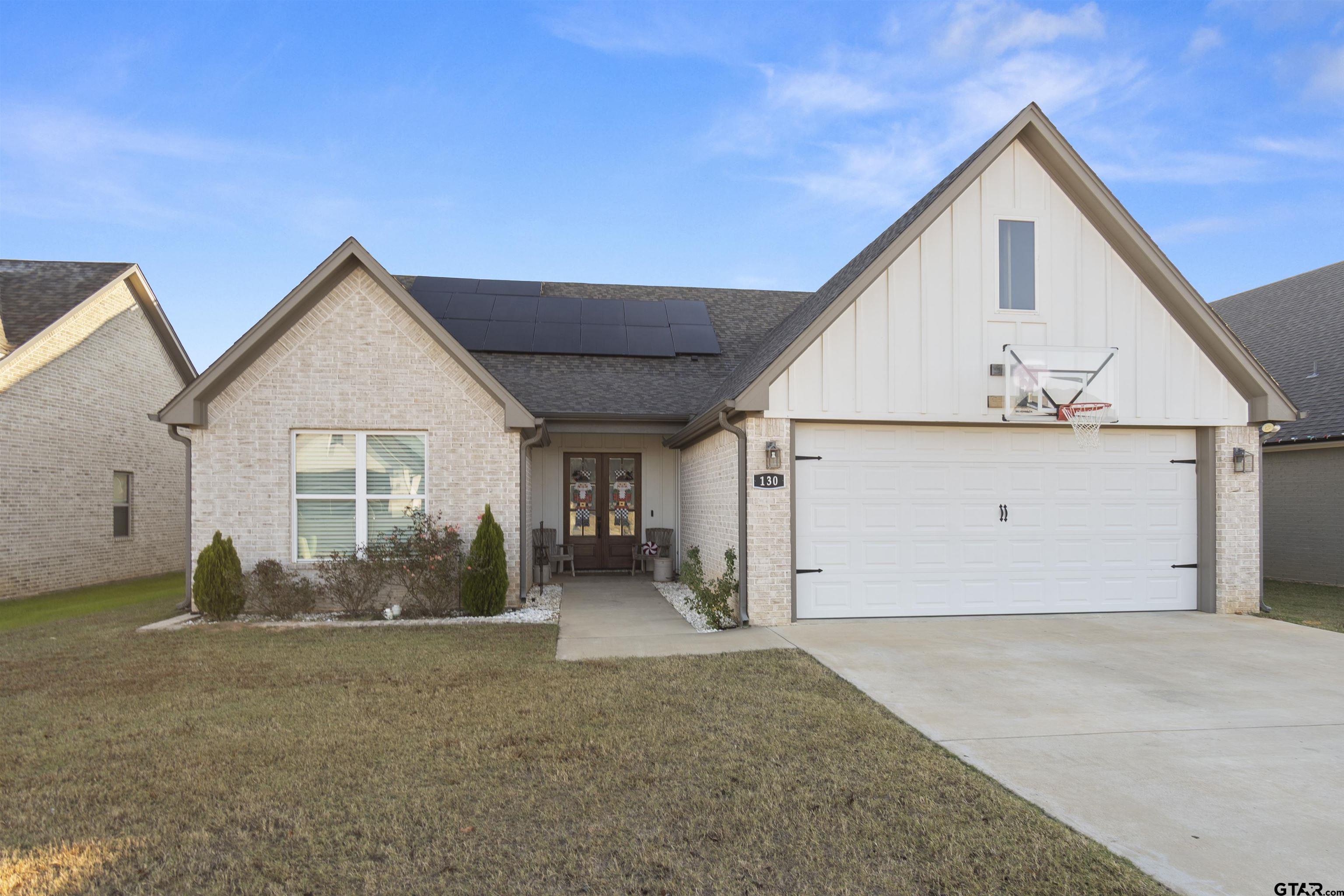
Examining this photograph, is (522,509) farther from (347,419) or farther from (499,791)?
(499,791)

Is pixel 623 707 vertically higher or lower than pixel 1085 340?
lower

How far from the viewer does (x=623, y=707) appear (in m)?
5.85

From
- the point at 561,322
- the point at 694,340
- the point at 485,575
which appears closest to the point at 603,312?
the point at 561,322

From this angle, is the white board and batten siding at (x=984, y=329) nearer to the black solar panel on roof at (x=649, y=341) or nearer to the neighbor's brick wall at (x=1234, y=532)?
the neighbor's brick wall at (x=1234, y=532)

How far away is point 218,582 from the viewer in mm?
9812

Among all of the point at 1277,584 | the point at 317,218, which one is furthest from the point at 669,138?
the point at 1277,584

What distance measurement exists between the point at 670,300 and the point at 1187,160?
495 inches

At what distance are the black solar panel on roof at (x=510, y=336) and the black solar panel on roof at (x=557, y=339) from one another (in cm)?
13

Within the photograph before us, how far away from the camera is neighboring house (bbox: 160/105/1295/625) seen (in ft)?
31.7

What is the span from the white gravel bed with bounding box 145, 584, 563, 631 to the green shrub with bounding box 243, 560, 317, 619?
11 centimetres

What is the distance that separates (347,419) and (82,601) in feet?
20.8

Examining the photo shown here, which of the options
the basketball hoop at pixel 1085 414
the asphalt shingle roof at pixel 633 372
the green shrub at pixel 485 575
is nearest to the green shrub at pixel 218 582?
the green shrub at pixel 485 575

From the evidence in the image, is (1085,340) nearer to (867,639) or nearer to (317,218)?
(867,639)

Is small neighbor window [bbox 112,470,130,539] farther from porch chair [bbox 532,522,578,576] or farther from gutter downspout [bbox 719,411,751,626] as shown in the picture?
gutter downspout [bbox 719,411,751,626]
